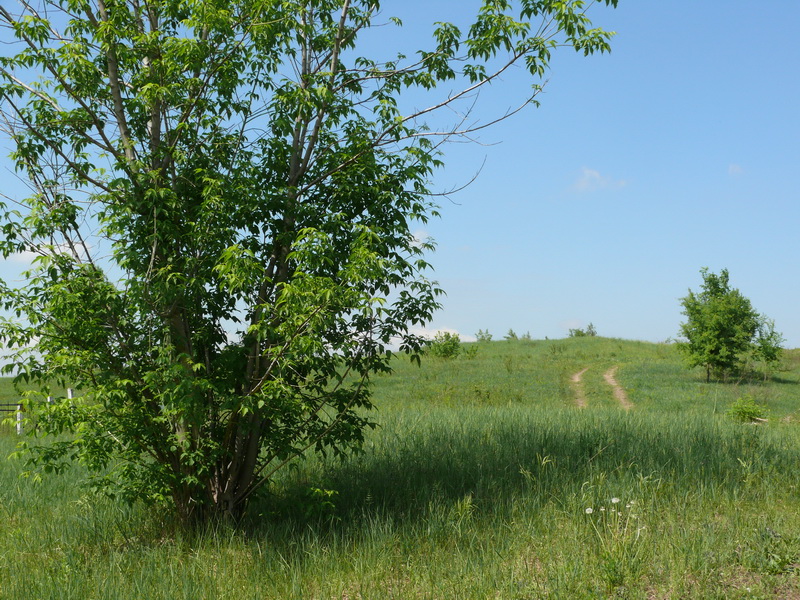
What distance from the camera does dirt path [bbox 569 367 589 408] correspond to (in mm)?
26803

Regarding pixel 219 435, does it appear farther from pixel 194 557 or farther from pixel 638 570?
pixel 638 570

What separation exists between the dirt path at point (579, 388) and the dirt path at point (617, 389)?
130 cm

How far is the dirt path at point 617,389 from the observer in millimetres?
27022

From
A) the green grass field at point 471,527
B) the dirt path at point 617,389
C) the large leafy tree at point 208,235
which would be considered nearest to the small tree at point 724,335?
the dirt path at point 617,389

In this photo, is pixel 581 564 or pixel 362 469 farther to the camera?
pixel 362 469

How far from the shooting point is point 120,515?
909cm

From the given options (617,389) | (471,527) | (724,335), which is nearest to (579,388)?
(617,389)

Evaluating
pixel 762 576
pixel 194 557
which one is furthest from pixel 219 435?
pixel 762 576

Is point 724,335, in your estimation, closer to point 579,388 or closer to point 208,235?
point 579,388

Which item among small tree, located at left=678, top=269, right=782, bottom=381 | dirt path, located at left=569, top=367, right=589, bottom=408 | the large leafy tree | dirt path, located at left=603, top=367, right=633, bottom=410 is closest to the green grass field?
the large leafy tree

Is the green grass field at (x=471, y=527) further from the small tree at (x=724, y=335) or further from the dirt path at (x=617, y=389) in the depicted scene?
the small tree at (x=724, y=335)

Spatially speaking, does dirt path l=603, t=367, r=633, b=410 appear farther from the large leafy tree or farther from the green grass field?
the large leafy tree

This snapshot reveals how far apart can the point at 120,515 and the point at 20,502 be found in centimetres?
251

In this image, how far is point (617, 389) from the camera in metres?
30.5
